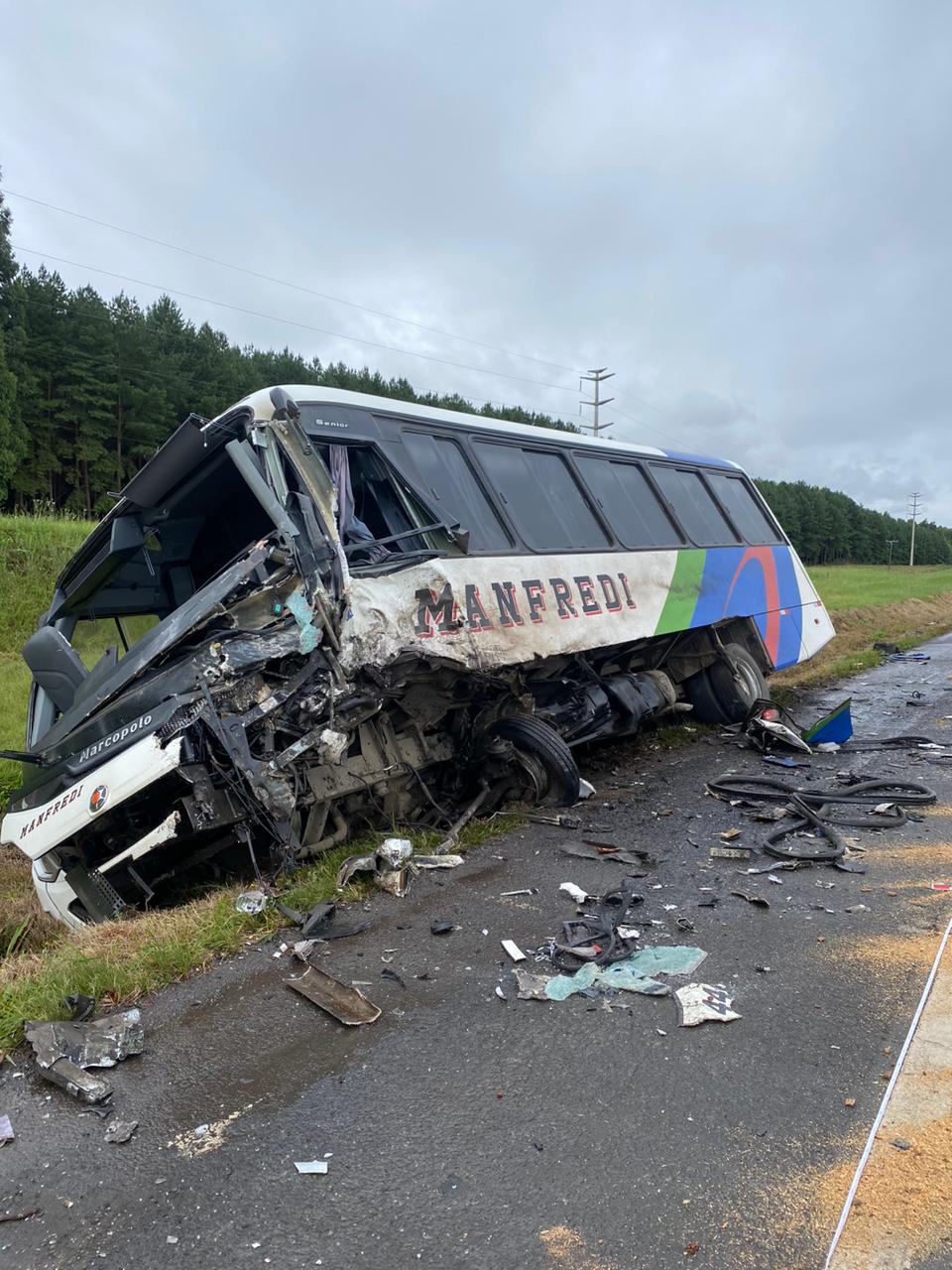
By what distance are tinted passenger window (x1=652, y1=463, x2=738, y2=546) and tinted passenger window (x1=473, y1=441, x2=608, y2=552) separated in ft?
5.23

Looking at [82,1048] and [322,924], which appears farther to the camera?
[322,924]

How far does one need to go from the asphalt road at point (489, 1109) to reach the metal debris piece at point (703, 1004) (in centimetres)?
4

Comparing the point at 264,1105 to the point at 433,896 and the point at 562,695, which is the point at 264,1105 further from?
the point at 562,695

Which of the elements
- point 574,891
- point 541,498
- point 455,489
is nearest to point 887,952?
point 574,891

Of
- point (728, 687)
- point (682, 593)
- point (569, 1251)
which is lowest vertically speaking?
point (569, 1251)

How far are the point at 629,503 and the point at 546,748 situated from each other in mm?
2896

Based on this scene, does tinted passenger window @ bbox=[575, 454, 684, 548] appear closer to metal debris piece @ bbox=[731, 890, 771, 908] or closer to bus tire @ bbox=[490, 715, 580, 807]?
bus tire @ bbox=[490, 715, 580, 807]

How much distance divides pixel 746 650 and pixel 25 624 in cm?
1073

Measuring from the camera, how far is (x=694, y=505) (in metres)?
8.34

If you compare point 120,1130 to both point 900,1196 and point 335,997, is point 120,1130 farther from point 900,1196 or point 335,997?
point 900,1196

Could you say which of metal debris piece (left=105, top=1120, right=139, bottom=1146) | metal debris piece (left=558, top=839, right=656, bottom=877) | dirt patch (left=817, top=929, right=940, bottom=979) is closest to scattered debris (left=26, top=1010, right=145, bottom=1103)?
metal debris piece (left=105, top=1120, right=139, bottom=1146)

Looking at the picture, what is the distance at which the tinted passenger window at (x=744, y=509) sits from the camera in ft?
29.3

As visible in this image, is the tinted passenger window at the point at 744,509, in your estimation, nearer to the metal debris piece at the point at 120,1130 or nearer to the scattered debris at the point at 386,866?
the scattered debris at the point at 386,866

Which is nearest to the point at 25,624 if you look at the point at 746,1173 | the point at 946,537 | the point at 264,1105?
→ the point at 264,1105
